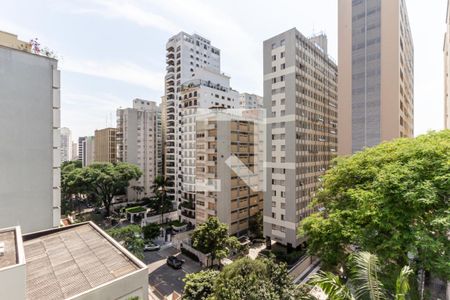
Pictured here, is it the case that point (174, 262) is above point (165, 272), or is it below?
above

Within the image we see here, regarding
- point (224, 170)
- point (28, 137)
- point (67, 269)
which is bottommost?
point (67, 269)

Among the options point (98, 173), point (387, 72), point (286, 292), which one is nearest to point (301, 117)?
point (387, 72)

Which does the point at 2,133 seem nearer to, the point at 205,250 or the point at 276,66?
the point at 205,250

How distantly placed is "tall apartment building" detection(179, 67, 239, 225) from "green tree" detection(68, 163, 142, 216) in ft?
37.0

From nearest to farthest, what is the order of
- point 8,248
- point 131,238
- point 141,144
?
point 8,248 < point 131,238 < point 141,144

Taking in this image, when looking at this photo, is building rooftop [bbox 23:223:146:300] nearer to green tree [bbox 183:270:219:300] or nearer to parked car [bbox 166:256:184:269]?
green tree [bbox 183:270:219:300]

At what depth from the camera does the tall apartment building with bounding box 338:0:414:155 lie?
86.9 feet

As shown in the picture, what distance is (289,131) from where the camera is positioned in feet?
90.9

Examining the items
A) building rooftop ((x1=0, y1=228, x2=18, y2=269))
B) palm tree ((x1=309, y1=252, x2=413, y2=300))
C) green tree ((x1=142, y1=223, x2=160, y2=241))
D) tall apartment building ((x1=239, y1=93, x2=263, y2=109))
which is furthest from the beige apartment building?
tall apartment building ((x1=239, y1=93, x2=263, y2=109))

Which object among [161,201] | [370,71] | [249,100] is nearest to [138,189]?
[161,201]

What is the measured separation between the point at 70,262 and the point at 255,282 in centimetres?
850

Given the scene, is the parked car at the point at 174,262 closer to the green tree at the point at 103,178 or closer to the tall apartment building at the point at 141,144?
the green tree at the point at 103,178

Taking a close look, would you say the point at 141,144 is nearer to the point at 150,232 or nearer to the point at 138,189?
the point at 138,189

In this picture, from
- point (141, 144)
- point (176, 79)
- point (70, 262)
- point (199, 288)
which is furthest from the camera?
point (141, 144)
